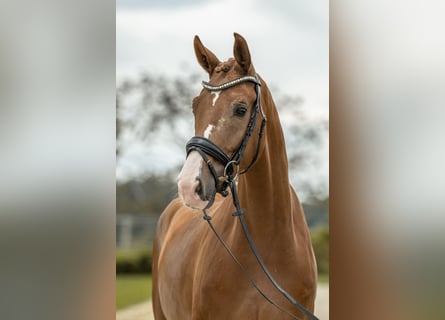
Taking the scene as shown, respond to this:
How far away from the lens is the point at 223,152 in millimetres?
2170

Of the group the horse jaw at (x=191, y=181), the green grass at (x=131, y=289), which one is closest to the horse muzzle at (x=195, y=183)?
the horse jaw at (x=191, y=181)

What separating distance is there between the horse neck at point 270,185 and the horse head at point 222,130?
118 mm

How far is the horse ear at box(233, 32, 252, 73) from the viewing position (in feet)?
7.55

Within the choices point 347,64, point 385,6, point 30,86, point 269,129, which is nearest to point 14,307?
point 30,86

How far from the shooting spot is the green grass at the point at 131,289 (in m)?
7.14

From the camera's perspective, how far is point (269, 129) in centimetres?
248

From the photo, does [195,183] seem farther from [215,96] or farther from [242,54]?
[242,54]

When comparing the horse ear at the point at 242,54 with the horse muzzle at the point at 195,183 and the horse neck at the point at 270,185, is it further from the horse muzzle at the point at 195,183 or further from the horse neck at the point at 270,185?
the horse muzzle at the point at 195,183

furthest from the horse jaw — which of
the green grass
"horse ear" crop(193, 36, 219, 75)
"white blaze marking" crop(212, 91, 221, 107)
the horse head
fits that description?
the green grass

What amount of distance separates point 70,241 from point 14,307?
0.97 ft

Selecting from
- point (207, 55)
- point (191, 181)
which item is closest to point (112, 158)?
point (191, 181)

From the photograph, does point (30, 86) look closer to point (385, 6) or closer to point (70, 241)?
point (70, 241)

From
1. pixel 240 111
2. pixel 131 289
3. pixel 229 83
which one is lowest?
pixel 131 289

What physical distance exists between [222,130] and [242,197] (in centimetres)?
50
